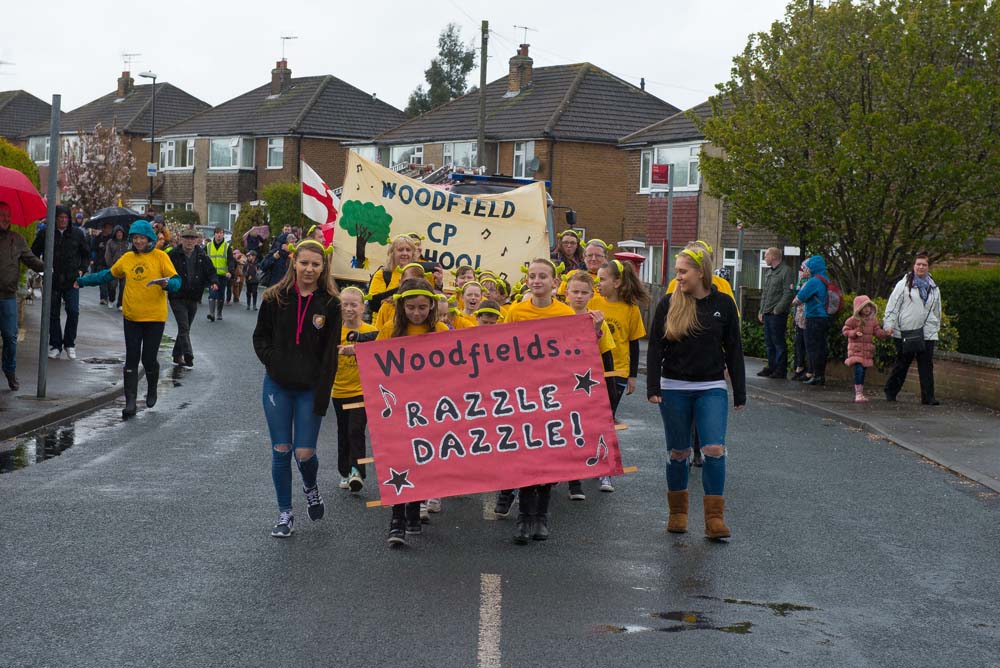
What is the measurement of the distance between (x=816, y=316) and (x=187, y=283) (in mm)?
8981

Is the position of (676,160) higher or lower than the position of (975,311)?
higher

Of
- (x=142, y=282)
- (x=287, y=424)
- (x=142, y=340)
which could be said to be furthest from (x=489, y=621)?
(x=142, y=340)

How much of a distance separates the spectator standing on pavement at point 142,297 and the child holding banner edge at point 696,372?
21.2ft

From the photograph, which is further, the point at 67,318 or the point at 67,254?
the point at 67,318

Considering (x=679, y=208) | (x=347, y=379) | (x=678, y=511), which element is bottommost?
(x=678, y=511)

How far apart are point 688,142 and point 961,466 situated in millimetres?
34069

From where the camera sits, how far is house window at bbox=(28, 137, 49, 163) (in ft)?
295

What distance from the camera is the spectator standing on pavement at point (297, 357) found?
317 inches

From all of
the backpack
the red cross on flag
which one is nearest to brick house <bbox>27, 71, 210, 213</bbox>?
the red cross on flag

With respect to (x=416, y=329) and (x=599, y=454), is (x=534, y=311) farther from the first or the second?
(x=599, y=454)

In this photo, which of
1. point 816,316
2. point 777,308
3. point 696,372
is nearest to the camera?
point 696,372

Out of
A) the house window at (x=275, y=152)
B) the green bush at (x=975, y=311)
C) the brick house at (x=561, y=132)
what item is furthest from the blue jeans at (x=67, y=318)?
the house window at (x=275, y=152)

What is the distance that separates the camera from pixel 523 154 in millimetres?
54688

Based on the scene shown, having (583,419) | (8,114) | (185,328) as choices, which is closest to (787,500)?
(583,419)
